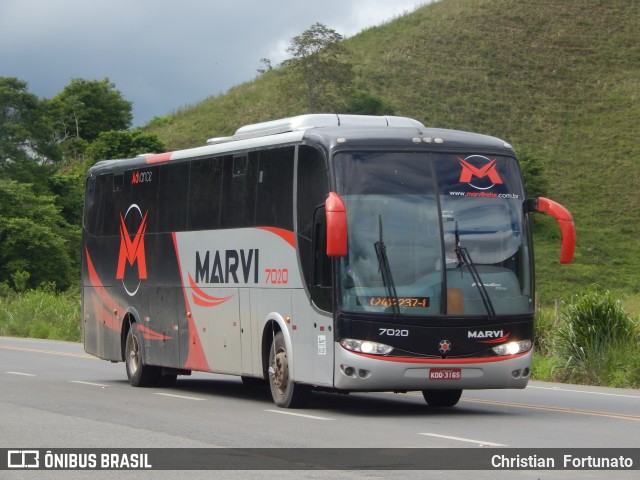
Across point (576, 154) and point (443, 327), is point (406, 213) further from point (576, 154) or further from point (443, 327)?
point (576, 154)

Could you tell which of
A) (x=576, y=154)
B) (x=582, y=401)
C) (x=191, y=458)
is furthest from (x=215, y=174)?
(x=576, y=154)

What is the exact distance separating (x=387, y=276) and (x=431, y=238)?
0.72 m

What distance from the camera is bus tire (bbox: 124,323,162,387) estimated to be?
21719 mm

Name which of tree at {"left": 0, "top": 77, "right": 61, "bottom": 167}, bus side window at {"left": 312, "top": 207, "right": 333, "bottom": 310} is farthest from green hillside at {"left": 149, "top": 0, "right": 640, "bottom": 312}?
bus side window at {"left": 312, "top": 207, "right": 333, "bottom": 310}

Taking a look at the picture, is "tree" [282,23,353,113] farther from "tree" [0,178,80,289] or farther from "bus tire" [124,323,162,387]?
"bus tire" [124,323,162,387]

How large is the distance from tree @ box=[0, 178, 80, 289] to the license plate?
55024 mm

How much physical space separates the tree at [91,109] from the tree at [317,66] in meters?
31.8

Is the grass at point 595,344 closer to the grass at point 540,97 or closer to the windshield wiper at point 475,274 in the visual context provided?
the windshield wiper at point 475,274

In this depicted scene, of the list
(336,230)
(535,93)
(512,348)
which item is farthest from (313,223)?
(535,93)

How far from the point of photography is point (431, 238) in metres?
16.0

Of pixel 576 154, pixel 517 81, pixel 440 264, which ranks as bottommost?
pixel 440 264

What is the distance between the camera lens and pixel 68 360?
98.9ft

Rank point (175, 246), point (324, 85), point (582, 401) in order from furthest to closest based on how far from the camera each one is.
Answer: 1. point (324, 85)
2. point (175, 246)
3. point (582, 401)

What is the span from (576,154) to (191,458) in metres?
76.1
